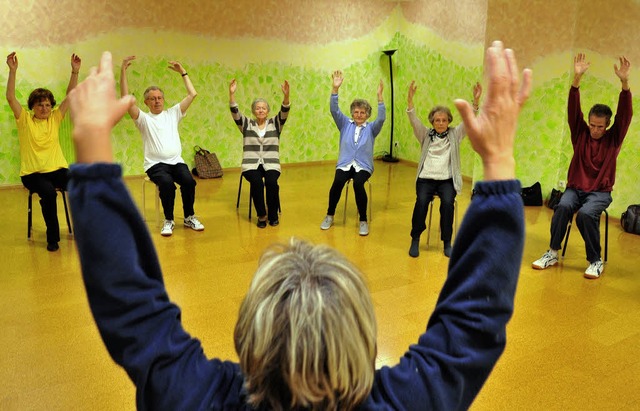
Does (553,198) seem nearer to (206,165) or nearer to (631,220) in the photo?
(631,220)

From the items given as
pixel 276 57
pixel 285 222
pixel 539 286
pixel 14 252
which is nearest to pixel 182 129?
pixel 276 57

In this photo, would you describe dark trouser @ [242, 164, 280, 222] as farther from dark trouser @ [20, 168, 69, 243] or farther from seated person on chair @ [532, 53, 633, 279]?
seated person on chair @ [532, 53, 633, 279]

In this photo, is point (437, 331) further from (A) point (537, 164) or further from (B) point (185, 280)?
(A) point (537, 164)

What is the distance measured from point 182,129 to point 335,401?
6.55 m

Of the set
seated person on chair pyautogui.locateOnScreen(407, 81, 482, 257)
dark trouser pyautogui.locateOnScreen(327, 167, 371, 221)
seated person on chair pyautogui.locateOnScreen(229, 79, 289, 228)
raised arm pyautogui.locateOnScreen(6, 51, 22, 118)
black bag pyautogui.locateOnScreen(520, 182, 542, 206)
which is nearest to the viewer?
raised arm pyautogui.locateOnScreen(6, 51, 22, 118)

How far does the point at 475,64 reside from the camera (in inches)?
261

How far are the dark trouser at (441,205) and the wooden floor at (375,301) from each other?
0.19m

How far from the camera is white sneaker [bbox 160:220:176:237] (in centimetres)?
450

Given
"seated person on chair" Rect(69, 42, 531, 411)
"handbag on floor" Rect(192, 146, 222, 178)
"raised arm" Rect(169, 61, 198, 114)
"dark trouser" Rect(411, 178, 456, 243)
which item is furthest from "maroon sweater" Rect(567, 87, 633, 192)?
"handbag on floor" Rect(192, 146, 222, 178)

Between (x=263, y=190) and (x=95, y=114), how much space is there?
13.7ft

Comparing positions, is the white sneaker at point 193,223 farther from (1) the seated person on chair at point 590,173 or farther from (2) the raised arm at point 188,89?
(1) the seated person on chair at point 590,173

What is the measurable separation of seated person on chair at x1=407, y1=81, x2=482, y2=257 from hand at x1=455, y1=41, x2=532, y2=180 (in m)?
3.43

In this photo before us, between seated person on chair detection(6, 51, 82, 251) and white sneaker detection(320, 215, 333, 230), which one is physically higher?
seated person on chair detection(6, 51, 82, 251)

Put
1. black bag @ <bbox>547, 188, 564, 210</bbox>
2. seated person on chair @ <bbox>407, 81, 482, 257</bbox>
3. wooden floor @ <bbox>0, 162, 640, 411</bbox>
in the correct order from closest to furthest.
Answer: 1. wooden floor @ <bbox>0, 162, 640, 411</bbox>
2. seated person on chair @ <bbox>407, 81, 482, 257</bbox>
3. black bag @ <bbox>547, 188, 564, 210</bbox>
